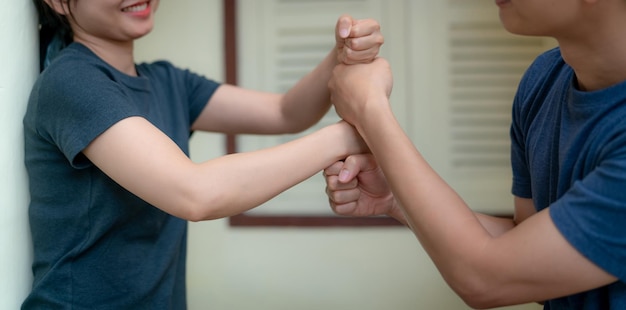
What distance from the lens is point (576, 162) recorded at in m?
0.98

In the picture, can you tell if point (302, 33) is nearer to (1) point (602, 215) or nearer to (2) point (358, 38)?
(2) point (358, 38)

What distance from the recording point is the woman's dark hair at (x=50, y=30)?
129 cm

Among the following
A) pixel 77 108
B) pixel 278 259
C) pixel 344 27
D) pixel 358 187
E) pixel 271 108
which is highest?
pixel 344 27

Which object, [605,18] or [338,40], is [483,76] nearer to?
[338,40]

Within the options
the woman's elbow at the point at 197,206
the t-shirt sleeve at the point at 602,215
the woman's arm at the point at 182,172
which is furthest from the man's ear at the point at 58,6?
the t-shirt sleeve at the point at 602,215

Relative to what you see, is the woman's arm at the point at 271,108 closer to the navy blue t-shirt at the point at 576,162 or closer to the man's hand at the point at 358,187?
the man's hand at the point at 358,187

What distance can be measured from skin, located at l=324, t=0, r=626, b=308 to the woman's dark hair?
25.7 inches

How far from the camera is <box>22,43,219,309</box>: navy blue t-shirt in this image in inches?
44.3

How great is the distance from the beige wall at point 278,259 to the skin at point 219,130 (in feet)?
1.93

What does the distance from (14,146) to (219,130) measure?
0.49 metres

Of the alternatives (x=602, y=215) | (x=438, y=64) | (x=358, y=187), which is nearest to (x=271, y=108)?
(x=358, y=187)

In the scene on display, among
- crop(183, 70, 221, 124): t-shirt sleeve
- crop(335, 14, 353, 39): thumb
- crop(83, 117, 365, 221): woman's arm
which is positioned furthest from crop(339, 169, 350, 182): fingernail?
crop(183, 70, 221, 124): t-shirt sleeve

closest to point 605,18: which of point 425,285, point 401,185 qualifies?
point 401,185

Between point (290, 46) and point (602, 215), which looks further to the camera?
point (290, 46)
